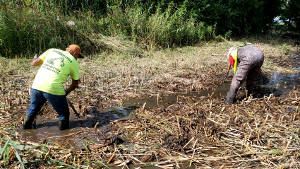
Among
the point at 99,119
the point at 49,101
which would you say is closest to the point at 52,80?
the point at 49,101

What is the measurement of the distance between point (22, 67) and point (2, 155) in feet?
15.0

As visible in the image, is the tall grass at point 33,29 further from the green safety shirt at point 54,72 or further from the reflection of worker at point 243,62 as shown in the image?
the reflection of worker at point 243,62

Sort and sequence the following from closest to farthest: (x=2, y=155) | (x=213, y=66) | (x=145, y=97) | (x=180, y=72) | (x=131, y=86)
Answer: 1. (x=2, y=155)
2. (x=145, y=97)
3. (x=131, y=86)
4. (x=180, y=72)
5. (x=213, y=66)

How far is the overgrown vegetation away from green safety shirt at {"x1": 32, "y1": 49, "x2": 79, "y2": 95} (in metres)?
4.90

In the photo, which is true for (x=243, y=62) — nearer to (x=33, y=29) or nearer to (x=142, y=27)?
(x=142, y=27)

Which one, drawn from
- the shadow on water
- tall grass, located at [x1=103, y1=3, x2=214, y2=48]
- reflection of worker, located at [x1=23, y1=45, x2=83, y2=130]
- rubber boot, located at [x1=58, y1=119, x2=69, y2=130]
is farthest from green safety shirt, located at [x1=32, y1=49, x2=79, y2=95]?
tall grass, located at [x1=103, y1=3, x2=214, y2=48]

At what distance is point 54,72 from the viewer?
3.40 metres

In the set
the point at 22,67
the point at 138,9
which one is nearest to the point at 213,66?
the point at 138,9

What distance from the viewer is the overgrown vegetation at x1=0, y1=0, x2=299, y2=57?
A: 297 inches

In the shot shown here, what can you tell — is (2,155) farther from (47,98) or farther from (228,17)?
(228,17)

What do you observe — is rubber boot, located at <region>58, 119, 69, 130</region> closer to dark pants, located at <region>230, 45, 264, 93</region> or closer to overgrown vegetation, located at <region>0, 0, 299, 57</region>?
dark pants, located at <region>230, 45, 264, 93</region>

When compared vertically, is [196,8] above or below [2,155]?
above

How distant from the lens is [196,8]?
13.4 m

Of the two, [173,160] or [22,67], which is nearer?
[173,160]
